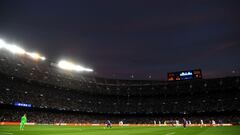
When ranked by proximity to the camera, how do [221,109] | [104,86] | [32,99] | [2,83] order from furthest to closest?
[104,86], [221,109], [32,99], [2,83]

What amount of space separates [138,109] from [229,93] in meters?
34.3

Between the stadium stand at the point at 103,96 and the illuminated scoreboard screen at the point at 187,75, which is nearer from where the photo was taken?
the stadium stand at the point at 103,96

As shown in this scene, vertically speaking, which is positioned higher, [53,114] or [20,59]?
[20,59]

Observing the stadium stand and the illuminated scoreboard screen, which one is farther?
the illuminated scoreboard screen

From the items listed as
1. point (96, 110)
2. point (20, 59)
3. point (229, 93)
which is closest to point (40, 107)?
point (20, 59)

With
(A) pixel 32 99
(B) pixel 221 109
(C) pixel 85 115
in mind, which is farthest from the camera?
(C) pixel 85 115

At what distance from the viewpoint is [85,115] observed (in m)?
86.2

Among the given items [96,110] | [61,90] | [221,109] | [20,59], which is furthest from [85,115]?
[221,109]

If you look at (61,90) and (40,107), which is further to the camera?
(61,90)

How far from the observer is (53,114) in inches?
2985

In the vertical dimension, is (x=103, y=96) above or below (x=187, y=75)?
below

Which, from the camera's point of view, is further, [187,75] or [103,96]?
[103,96]

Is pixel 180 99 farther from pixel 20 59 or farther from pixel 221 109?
pixel 20 59

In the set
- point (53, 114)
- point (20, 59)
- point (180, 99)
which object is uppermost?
point (20, 59)
